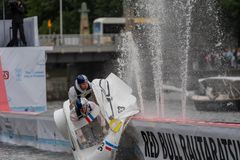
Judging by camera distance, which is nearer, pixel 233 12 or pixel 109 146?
pixel 109 146

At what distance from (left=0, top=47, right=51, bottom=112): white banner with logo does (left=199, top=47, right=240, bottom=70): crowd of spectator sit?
67.5ft

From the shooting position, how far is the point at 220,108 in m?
31.5

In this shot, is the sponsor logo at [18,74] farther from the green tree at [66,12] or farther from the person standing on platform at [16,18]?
the green tree at [66,12]

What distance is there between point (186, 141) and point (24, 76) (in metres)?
10.9

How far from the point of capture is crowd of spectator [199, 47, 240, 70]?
42875 millimetres

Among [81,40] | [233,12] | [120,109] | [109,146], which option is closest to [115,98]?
[120,109]

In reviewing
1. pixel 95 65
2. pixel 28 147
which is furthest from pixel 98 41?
pixel 28 147

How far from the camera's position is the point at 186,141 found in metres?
12.3

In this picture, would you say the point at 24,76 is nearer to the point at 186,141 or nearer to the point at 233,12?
the point at 186,141

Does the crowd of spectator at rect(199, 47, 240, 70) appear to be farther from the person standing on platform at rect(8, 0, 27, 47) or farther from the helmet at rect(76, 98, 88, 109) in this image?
the helmet at rect(76, 98, 88, 109)

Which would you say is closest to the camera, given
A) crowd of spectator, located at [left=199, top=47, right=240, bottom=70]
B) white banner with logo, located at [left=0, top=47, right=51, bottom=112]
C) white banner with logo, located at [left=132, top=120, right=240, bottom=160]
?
white banner with logo, located at [left=132, top=120, right=240, bottom=160]

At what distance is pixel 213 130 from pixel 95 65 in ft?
171

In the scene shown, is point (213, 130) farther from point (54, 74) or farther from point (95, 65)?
point (54, 74)

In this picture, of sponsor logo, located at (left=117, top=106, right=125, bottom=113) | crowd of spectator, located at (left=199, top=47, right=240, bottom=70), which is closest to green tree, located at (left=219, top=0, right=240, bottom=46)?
crowd of spectator, located at (left=199, top=47, right=240, bottom=70)
